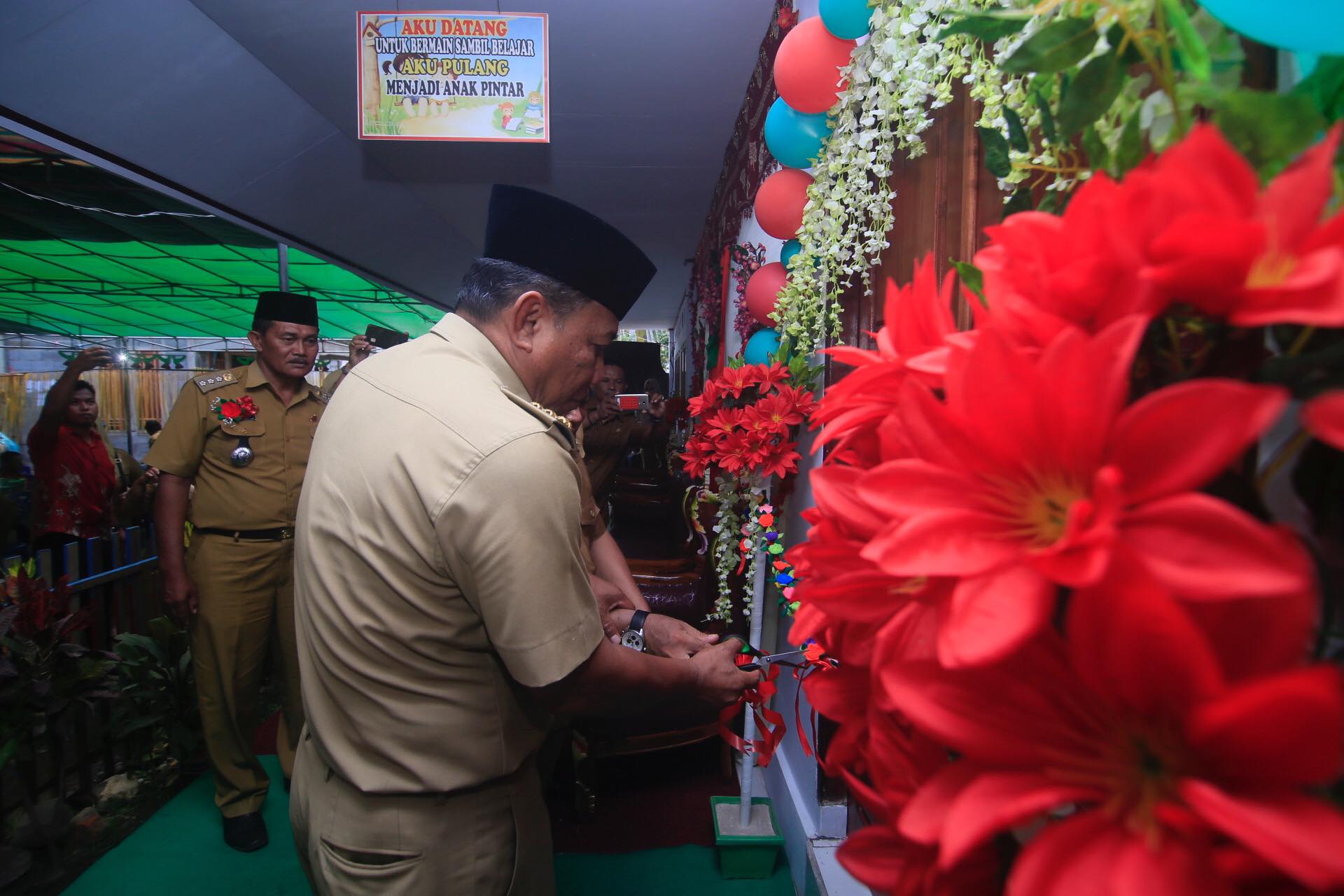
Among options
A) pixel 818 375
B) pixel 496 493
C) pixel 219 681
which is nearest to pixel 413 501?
pixel 496 493

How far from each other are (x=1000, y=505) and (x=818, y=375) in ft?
5.73

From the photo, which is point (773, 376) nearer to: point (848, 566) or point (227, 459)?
point (848, 566)

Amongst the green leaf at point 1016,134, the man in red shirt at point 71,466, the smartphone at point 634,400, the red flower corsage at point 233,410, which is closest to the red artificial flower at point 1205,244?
the green leaf at point 1016,134

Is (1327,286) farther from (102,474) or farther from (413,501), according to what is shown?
(102,474)

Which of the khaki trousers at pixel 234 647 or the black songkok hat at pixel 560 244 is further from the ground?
the black songkok hat at pixel 560 244

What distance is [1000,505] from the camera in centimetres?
40

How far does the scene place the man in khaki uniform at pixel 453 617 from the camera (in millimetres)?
1063

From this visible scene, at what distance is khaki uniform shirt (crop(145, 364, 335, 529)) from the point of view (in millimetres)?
2797

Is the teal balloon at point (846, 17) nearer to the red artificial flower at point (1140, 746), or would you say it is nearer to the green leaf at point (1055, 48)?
the green leaf at point (1055, 48)

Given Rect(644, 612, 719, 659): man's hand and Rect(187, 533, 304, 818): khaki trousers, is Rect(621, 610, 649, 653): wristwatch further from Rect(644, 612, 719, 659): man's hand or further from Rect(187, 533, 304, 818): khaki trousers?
Rect(187, 533, 304, 818): khaki trousers

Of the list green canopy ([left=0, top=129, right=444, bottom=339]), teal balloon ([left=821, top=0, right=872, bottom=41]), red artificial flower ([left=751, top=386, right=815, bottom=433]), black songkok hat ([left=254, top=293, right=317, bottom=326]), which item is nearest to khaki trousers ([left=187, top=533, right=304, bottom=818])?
black songkok hat ([left=254, top=293, right=317, bottom=326])

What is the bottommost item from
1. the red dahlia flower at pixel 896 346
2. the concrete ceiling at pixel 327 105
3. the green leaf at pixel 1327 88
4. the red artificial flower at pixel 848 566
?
the red artificial flower at pixel 848 566

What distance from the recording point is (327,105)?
463cm

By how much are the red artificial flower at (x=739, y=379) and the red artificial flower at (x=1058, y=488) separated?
5.31 feet
